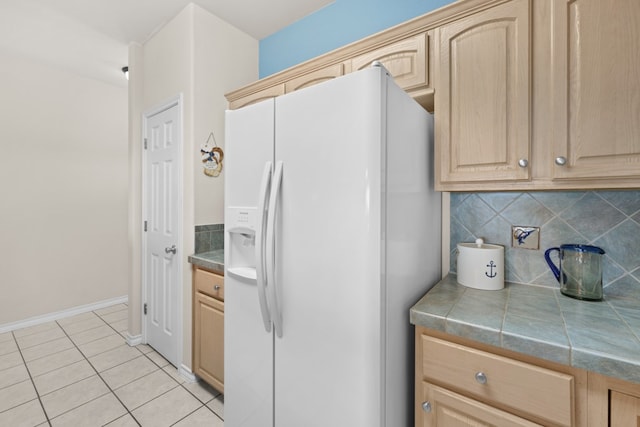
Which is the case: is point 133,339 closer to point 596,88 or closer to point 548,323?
point 548,323

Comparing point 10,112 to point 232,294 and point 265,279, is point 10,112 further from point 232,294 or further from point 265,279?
point 265,279

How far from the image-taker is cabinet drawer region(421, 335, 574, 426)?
0.78m

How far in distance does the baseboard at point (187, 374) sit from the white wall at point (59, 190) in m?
2.10

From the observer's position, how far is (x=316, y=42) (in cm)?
214

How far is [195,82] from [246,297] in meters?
1.70

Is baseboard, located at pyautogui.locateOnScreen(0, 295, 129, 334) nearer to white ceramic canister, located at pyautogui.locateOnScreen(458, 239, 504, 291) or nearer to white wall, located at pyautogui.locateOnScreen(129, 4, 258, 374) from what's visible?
white wall, located at pyautogui.locateOnScreen(129, 4, 258, 374)

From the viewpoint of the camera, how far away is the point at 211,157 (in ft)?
7.20

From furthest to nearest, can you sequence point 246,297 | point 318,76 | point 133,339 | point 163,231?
point 133,339
point 163,231
point 318,76
point 246,297

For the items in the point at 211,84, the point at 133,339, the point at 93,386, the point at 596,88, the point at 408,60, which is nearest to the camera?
the point at 596,88

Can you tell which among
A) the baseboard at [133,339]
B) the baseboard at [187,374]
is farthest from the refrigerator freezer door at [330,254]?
the baseboard at [133,339]

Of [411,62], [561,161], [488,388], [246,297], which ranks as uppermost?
[411,62]

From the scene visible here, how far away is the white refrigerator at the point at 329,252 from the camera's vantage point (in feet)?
2.92

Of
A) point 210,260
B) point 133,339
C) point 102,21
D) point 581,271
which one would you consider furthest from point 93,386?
point 581,271

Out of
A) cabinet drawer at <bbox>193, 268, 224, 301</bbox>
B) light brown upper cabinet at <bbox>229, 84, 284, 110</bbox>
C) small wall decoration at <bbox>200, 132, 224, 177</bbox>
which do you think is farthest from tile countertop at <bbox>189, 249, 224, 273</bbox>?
light brown upper cabinet at <bbox>229, 84, 284, 110</bbox>
